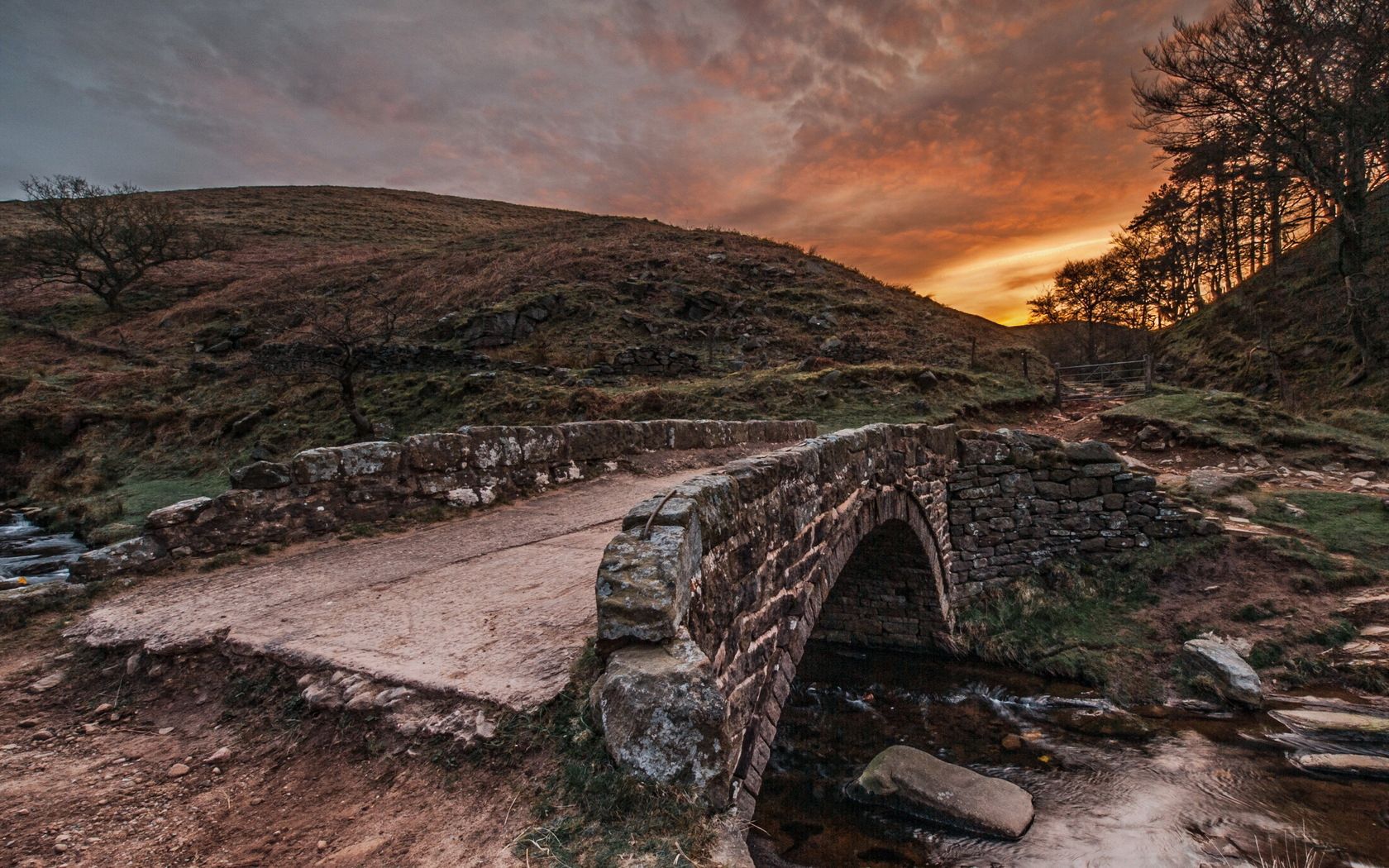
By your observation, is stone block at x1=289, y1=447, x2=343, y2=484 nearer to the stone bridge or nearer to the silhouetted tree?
the stone bridge

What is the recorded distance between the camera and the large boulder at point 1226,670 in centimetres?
749

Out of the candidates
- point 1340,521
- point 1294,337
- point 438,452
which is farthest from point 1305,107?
point 438,452

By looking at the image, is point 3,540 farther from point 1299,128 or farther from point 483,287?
point 1299,128

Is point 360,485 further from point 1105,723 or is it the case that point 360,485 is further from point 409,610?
point 1105,723

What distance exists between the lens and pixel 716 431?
11.3 meters

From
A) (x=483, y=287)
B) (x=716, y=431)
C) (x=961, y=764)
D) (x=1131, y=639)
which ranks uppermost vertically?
(x=483, y=287)

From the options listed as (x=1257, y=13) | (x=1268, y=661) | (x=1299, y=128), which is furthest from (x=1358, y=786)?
(x=1257, y=13)

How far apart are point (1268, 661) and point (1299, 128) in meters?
17.2

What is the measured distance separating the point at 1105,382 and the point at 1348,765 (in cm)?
1780

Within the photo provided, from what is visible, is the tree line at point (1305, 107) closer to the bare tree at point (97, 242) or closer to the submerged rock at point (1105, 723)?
the submerged rock at point (1105, 723)

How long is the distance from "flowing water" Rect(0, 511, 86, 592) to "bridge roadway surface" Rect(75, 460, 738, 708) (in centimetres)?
532

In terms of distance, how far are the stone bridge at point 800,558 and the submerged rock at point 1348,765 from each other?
4.44 metres

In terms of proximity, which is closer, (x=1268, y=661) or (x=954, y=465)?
(x=1268, y=661)

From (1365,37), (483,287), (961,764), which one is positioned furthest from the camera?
(483,287)
